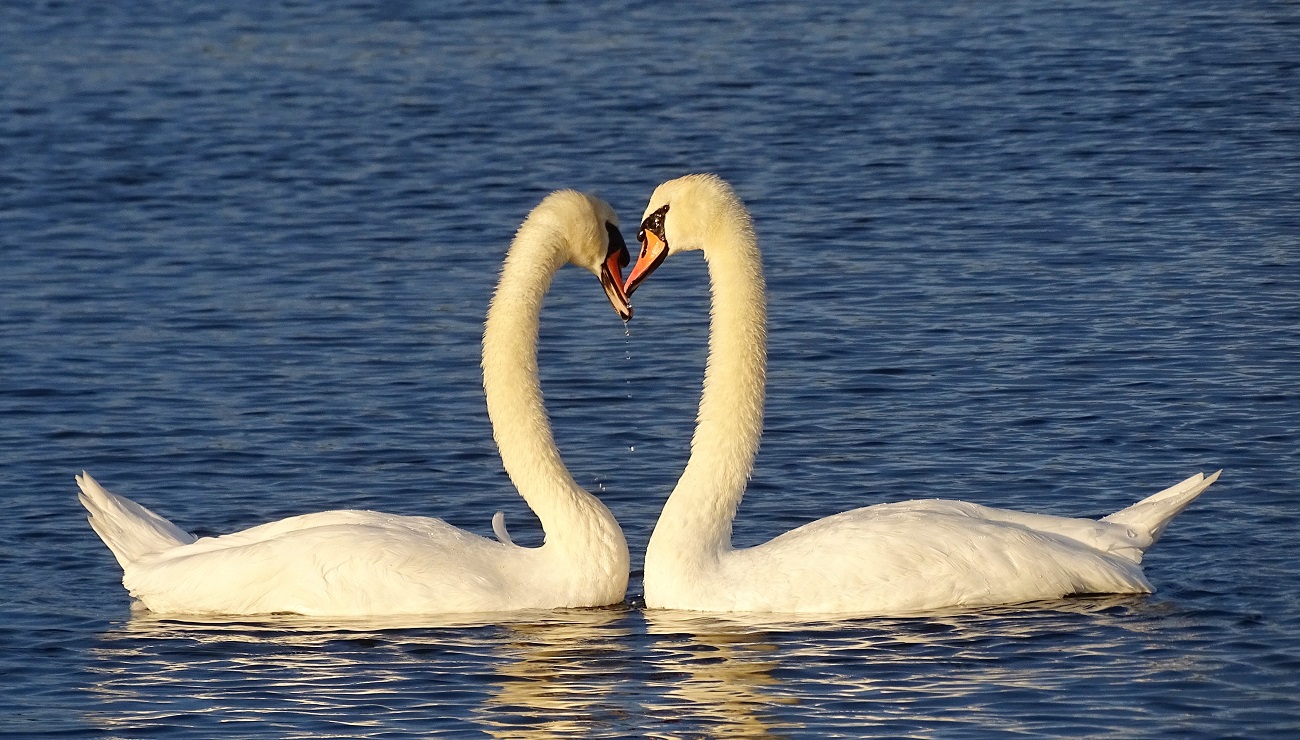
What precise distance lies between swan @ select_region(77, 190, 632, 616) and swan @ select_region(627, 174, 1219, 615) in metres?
0.29

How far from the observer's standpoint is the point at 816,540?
9.88 meters

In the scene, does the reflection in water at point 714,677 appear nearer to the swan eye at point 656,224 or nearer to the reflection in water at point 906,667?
the reflection in water at point 906,667

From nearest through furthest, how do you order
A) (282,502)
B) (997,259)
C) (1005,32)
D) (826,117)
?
(282,502)
(997,259)
(826,117)
(1005,32)

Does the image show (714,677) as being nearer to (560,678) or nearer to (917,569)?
(560,678)

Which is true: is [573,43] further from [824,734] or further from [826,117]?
[824,734]

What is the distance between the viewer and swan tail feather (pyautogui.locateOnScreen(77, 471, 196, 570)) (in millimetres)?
10445

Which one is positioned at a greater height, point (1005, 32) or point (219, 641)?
point (1005, 32)

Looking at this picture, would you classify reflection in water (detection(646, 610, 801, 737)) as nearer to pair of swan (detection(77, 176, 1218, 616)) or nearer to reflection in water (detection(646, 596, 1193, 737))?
reflection in water (detection(646, 596, 1193, 737))

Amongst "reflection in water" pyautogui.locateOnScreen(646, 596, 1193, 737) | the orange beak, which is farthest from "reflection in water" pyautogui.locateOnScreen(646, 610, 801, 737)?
the orange beak

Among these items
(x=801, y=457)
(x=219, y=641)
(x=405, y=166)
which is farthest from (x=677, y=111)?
(x=219, y=641)

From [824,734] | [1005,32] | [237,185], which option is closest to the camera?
[824,734]

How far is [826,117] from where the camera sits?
21250mm

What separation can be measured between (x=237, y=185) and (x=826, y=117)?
519cm

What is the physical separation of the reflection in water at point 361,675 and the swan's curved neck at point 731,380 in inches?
26.9
